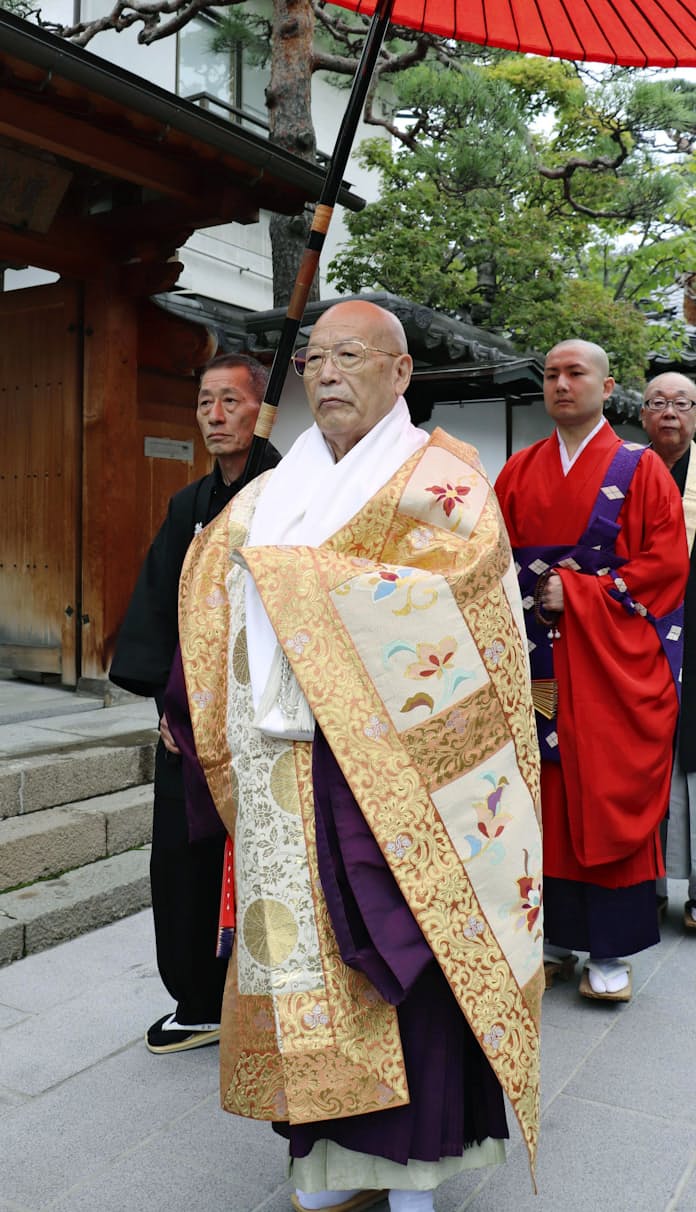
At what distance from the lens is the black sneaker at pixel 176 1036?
316 centimetres

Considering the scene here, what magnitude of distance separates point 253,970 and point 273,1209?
0.70m

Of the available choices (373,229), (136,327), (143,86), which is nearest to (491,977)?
(143,86)

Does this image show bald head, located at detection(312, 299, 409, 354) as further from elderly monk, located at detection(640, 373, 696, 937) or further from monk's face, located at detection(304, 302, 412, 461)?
elderly monk, located at detection(640, 373, 696, 937)

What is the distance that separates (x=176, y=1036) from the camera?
10.4 feet

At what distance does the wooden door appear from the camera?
6297mm

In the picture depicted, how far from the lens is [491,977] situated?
210 cm

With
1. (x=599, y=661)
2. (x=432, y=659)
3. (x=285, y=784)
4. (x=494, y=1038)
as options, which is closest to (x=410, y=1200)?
(x=494, y=1038)

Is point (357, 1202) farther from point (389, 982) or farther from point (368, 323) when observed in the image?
point (368, 323)

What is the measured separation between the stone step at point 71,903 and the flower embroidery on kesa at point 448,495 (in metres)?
2.49

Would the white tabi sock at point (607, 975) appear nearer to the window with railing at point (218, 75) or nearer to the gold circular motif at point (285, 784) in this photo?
the gold circular motif at point (285, 784)

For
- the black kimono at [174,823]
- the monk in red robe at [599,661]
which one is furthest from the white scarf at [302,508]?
the monk in red robe at [599,661]

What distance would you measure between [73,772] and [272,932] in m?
2.84

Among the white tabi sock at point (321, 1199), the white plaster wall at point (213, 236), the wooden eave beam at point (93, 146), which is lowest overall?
the white tabi sock at point (321, 1199)

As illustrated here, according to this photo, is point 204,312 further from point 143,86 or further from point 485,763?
point 485,763
